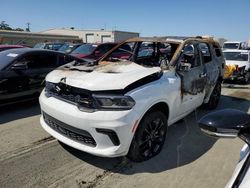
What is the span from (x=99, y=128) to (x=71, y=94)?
721mm

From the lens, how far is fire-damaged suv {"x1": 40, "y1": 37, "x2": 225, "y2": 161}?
140 inches

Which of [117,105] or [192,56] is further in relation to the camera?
[192,56]

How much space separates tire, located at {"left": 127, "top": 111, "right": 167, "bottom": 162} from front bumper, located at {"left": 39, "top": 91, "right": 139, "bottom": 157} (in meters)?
0.21

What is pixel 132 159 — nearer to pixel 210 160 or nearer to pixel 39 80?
pixel 210 160

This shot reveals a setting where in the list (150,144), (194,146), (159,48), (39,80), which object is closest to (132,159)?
(150,144)

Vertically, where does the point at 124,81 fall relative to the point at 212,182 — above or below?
above

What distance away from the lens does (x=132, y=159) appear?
396 cm

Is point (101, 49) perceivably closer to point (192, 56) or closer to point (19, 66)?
point (19, 66)

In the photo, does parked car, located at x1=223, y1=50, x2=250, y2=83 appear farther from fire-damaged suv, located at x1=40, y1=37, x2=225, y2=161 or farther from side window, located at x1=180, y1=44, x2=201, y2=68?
fire-damaged suv, located at x1=40, y1=37, x2=225, y2=161

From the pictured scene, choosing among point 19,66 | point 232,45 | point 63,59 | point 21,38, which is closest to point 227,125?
point 19,66

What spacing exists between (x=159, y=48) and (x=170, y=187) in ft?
11.7

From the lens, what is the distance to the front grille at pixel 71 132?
3.65 meters

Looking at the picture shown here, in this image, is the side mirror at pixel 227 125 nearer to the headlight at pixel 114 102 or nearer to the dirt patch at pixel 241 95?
the headlight at pixel 114 102

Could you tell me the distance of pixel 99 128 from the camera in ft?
11.5
